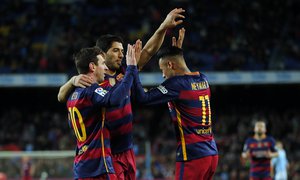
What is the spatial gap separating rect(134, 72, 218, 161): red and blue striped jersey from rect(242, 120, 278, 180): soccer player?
6381 mm

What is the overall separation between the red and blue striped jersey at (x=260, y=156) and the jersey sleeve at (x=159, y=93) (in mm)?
6771

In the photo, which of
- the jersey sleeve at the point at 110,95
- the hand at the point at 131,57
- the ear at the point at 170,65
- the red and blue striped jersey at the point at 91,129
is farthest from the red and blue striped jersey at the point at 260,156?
the jersey sleeve at the point at 110,95

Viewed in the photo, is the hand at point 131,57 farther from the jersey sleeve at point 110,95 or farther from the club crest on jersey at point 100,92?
the club crest on jersey at point 100,92

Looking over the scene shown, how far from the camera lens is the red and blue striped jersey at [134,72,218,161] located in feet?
20.7

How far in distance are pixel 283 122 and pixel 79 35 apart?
9634mm

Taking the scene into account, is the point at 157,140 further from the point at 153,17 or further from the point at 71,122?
the point at 71,122

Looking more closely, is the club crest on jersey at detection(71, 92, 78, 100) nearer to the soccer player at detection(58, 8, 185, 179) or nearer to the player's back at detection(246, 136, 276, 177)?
the soccer player at detection(58, 8, 185, 179)

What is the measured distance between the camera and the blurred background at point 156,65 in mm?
22484

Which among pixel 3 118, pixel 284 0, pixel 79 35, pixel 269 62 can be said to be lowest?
pixel 3 118

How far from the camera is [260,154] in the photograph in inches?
499

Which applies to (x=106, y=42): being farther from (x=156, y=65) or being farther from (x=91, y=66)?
(x=156, y=65)

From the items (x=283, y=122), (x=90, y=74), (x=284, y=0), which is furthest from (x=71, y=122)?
(x=284, y=0)

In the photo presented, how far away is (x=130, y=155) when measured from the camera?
20.3 feet

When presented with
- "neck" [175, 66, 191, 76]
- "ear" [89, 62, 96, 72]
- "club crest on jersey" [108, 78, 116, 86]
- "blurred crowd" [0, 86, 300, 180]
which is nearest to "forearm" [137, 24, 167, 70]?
"neck" [175, 66, 191, 76]
